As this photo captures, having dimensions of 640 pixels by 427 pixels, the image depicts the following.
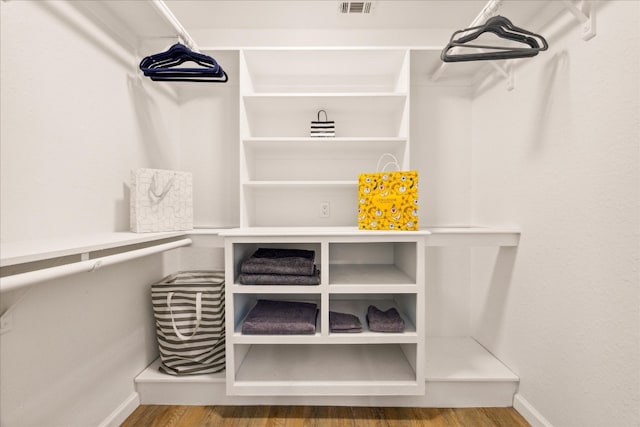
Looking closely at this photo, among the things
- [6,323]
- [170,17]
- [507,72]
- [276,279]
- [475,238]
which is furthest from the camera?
[507,72]

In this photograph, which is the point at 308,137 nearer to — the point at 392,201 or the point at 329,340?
the point at 392,201

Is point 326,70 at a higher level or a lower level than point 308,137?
higher

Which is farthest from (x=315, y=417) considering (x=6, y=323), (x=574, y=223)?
(x=574, y=223)

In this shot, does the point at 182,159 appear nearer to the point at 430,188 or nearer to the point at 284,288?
the point at 284,288

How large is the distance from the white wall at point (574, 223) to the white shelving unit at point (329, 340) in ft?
1.86

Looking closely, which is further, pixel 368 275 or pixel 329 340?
pixel 368 275

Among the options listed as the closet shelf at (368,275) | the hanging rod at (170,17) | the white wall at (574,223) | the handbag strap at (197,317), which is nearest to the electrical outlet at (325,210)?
the closet shelf at (368,275)

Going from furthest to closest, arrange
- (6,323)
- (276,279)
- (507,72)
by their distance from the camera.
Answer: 1. (507,72)
2. (276,279)
3. (6,323)

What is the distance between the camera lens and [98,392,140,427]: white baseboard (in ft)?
4.63

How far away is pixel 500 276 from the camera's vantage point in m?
1.81

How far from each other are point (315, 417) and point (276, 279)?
74cm

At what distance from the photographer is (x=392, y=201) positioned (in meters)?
1.57

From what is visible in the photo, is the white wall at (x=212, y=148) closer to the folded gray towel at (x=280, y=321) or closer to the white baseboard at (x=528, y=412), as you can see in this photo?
the folded gray towel at (x=280, y=321)

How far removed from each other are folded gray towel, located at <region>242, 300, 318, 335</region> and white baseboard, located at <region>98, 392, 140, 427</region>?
0.70m
